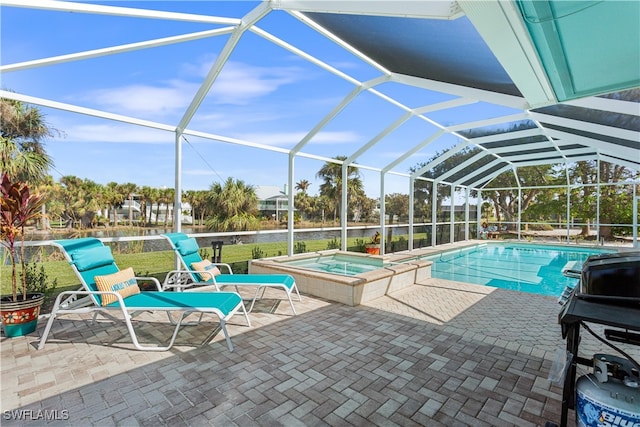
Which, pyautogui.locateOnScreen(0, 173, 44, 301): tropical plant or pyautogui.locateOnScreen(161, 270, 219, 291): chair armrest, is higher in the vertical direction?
pyautogui.locateOnScreen(0, 173, 44, 301): tropical plant

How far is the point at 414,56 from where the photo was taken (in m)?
4.79

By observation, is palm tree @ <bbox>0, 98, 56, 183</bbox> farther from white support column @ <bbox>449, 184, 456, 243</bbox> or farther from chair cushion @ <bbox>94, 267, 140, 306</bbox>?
white support column @ <bbox>449, 184, 456, 243</bbox>

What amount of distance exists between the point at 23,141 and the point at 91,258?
239cm

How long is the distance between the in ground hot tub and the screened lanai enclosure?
1.10m

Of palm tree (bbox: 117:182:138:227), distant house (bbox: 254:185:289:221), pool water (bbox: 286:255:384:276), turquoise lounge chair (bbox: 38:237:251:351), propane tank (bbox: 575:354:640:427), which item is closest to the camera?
propane tank (bbox: 575:354:640:427)

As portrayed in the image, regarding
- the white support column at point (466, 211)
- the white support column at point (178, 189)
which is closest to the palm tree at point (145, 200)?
the white support column at point (178, 189)

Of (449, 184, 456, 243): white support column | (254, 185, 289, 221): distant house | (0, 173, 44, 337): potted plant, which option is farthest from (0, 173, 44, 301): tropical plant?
(449, 184, 456, 243): white support column

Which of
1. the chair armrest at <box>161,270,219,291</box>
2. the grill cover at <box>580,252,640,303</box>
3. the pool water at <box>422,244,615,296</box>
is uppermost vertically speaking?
the grill cover at <box>580,252,640,303</box>

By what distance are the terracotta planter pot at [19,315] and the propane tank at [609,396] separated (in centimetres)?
567

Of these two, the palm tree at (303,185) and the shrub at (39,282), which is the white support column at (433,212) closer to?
the palm tree at (303,185)

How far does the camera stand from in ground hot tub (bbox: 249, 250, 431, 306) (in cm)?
570

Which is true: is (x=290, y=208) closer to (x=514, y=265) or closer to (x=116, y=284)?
(x=116, y=284)

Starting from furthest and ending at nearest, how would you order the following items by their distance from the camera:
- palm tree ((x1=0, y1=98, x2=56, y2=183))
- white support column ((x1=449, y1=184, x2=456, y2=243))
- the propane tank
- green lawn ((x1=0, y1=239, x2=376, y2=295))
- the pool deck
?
white support column ((x1=449, y1=184, x2=456, y2=243)) < green lawn ((x1=0, y1=239, x2=376, y2=295)) < palm tree ((x1=0, y1=98, x2=56, y2=183)) < the pool deck < the propane tank

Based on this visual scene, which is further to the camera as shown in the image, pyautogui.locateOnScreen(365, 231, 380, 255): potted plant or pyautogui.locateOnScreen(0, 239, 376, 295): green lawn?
pyautogui.locateOnScreen(365, 231, 380, 255): potted plant
